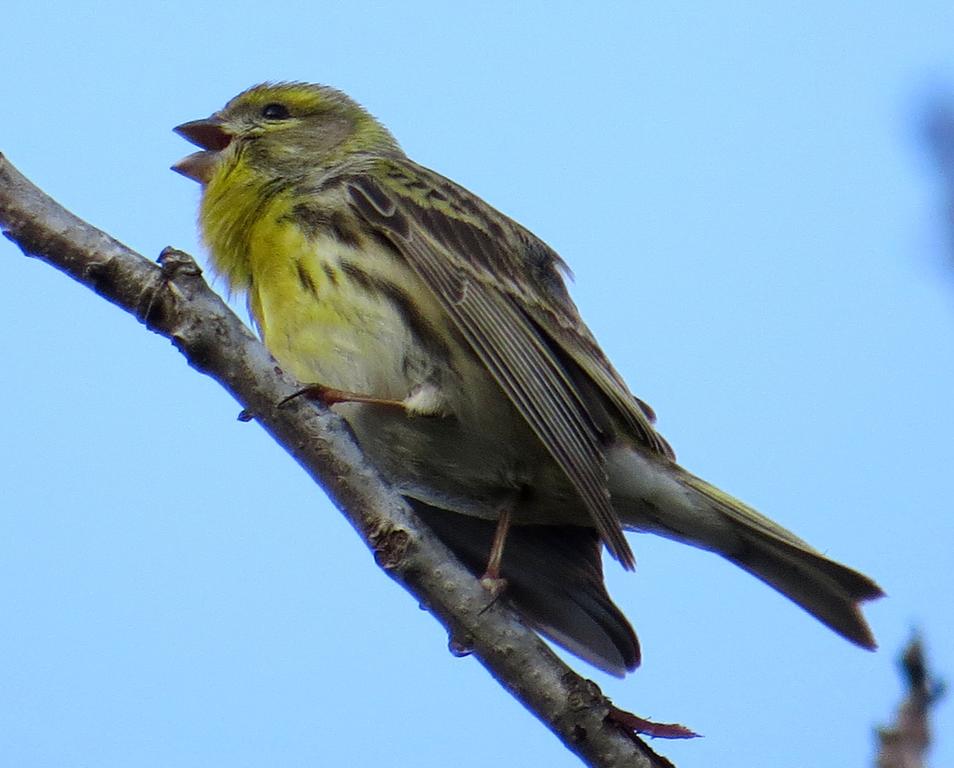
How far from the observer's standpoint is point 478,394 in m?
5.15

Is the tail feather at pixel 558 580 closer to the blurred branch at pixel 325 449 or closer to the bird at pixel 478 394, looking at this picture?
the bird at pixel 478 394

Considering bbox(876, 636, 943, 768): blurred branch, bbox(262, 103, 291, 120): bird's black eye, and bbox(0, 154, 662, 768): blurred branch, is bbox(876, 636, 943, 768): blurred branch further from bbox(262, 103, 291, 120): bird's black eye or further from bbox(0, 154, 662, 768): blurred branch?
bbox(262, 103, 291, 120): bird's black eye

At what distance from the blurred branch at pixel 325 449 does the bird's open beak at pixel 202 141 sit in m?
2.36

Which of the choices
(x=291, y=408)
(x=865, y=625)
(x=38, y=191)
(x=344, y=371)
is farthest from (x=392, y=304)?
(x=865, y=625)

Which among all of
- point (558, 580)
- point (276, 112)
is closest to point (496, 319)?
point (558, 580)

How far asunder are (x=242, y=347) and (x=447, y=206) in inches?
86.6

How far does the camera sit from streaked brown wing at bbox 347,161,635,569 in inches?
192

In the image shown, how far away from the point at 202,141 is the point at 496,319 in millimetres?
1979

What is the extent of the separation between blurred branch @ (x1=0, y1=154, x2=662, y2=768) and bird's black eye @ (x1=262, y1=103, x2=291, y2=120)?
2.90m

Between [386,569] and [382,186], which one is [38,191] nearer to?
[386,569]

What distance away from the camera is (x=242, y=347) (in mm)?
3857

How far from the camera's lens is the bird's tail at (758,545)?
4883 millimetres

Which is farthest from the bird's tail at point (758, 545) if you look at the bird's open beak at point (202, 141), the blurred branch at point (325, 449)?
the bird's open beak at point (202, 141)

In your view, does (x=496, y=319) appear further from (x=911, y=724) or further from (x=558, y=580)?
(x=911, y=724)
